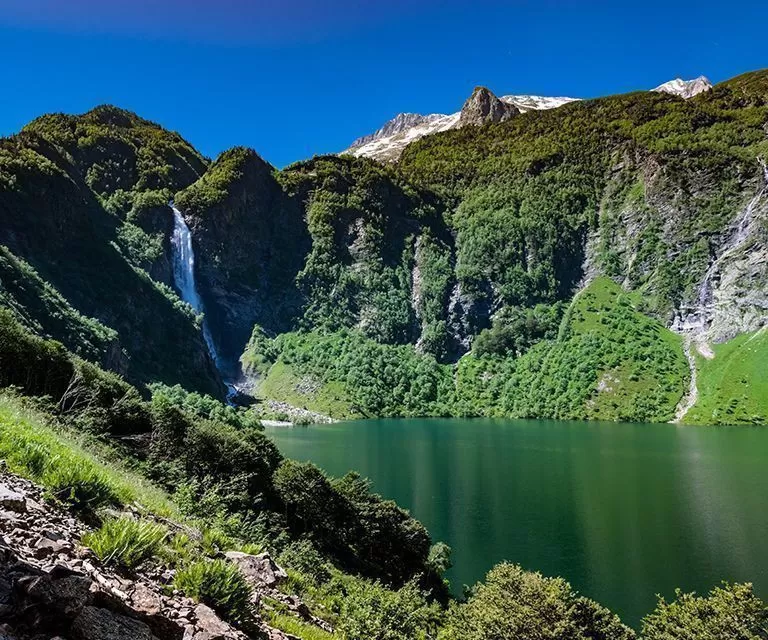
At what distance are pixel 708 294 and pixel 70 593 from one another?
196 meters

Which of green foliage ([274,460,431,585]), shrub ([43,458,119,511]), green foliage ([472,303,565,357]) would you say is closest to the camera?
shrub ([43,458,119,511])

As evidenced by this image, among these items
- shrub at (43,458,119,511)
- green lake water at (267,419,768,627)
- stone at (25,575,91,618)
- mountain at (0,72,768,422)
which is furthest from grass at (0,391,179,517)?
mountain at (0,72,768,422)

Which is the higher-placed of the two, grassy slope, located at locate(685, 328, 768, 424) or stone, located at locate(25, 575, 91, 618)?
stone, located at locate(25, 575, 91, 618)

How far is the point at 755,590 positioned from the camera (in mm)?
35375

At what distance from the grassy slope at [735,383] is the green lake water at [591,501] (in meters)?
24.9

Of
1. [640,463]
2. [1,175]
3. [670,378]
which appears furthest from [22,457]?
[670,378]

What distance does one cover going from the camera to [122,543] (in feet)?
21.4

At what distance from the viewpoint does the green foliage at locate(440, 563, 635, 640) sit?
23.1 metres

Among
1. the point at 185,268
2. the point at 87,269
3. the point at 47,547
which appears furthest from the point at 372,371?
the point at 47,547

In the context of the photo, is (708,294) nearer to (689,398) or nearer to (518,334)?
(689,398)

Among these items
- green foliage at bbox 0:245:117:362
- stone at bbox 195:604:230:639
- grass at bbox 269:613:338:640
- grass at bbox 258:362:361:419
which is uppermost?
green foliage at bbox 0:245:117:362

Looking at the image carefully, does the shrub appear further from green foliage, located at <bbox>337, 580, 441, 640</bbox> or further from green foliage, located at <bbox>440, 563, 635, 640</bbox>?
green foliage, located at <bbox>440, 563, 635, 640</bbox>

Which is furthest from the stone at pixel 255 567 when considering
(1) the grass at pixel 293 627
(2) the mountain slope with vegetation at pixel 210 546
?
(1) the grass at pixel 293 627

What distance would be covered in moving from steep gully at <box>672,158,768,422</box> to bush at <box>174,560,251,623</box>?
171558 millimetres
